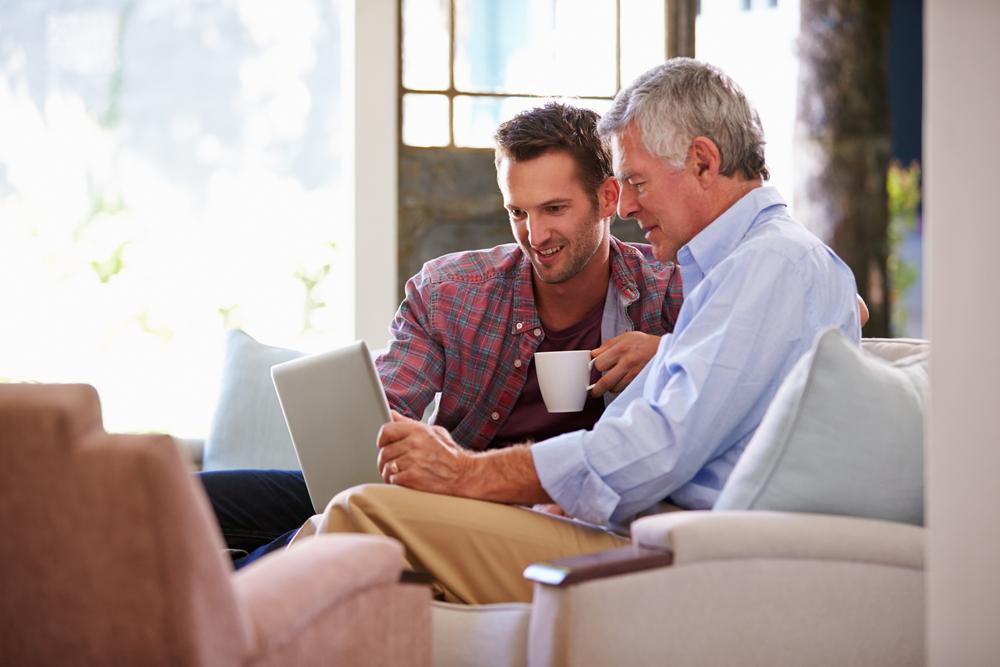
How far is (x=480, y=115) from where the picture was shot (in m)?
4.17

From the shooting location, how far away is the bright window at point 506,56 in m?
4.08

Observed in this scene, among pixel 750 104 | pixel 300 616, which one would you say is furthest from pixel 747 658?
pixel 750 104

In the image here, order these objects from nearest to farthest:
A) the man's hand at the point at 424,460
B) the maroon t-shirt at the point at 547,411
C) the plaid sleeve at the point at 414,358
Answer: the man's hand at the point at 424,460 < the maroon t-shirt at the point at 547,411 < the plaid sleeve at the point at 414,358

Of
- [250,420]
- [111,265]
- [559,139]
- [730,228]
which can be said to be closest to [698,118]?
[730,228]

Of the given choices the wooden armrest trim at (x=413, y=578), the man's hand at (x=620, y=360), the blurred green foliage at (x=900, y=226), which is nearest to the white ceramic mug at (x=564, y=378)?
the man's hand at (x=620, y=360)

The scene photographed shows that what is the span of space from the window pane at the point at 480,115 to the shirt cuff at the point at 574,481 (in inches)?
103

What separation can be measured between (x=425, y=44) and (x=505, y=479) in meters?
2.72

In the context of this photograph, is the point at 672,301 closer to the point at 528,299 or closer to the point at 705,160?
the point at 528,299

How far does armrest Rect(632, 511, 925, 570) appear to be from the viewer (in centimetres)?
132

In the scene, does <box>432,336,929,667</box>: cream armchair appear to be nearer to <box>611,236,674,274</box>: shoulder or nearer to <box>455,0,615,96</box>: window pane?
<box>611,236,674,274</box>: shoulder

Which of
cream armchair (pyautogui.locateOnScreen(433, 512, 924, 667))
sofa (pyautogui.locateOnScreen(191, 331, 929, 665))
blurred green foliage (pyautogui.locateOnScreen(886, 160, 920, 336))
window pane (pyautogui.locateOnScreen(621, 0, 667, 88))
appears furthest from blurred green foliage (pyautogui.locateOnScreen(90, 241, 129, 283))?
cream armchair (pyautogui.locateOnScreen(433, 512, 924, 667))

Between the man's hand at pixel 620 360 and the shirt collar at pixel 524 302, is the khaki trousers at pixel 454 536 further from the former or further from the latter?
the shirt collar at pixel 524 302

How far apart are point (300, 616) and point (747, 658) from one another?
569 mm

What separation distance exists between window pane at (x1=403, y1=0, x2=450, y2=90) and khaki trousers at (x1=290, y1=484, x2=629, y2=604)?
2.68 meters
